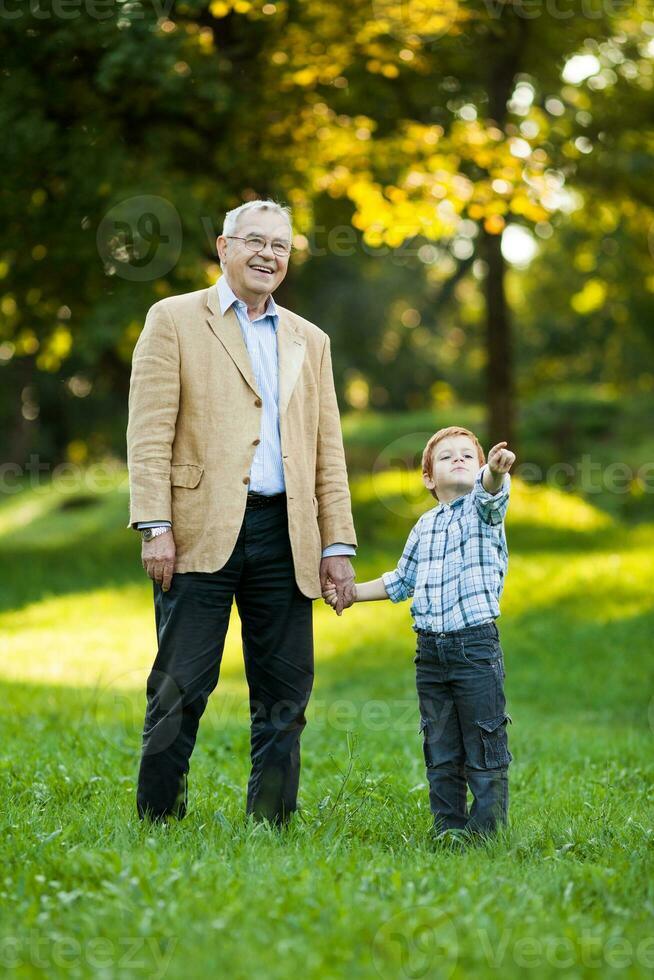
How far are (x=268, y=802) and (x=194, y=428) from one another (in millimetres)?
1451

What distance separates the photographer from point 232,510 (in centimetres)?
424

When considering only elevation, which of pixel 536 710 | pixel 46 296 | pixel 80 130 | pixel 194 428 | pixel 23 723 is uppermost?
pixel 80 130

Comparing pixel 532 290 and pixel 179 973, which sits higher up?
pixel 532 290

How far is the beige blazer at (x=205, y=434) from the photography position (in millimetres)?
4227

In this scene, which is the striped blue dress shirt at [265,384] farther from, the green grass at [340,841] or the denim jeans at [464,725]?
the green grass at [340,841]

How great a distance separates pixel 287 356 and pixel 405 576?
966mm

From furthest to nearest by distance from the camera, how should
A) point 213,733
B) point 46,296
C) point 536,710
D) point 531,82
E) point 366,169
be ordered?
1. point 531,82
2. point 46,296
3. point 366,169
4. point 536,710
5. point 213,733

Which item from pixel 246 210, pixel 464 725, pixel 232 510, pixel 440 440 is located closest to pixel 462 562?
pixel 440 440

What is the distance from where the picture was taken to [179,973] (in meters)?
2.85

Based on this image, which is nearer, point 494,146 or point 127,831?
point 127,831

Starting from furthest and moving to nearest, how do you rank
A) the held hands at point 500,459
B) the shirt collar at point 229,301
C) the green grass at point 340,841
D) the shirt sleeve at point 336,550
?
the shirt sleeve at point 336,550
the shirt collar at point 229,301
the held hands at point 500,459
the green grass at point 340,841

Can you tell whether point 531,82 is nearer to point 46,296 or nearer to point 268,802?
point 46,296

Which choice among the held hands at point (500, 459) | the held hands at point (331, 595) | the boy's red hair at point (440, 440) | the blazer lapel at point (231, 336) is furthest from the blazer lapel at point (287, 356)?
the held hands at point (500, 459)

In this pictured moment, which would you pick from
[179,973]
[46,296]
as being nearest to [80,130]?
[46,296]
